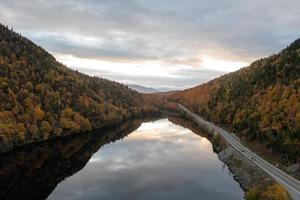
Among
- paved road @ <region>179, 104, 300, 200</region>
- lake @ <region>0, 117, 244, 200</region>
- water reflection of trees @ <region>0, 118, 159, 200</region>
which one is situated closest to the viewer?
paved road @ <region>179, 104, 300, 200</region>

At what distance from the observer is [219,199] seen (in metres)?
73.8

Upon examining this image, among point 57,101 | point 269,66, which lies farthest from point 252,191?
point 57,101

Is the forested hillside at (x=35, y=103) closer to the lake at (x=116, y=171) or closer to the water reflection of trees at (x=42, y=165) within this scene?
the water reflection of trees at (x=42, y=165)

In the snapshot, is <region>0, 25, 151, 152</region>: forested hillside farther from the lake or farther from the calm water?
the calm water

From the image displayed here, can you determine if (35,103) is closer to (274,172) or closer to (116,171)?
(116,171)

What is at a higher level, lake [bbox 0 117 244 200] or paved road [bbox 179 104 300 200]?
paved road [bbox 179 104 300 200]

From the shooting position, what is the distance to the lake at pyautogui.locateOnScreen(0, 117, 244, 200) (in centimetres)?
7812

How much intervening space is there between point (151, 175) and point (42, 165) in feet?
93.5

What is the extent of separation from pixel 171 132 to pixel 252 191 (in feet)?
414

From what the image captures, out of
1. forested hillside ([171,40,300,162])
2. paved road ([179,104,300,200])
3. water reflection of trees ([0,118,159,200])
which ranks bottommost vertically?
water reflection of trees ([0,118,159,200])

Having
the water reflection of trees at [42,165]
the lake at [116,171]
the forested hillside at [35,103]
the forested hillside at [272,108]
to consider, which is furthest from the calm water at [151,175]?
the forested hillside at [35,103]

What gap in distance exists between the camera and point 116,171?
326ft

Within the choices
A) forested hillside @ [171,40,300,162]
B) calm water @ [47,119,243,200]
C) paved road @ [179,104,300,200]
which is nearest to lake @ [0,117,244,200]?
calm water @ [47,119,243,200]

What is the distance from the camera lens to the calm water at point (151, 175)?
77.6 metres
